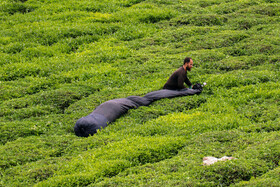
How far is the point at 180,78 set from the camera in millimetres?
17766

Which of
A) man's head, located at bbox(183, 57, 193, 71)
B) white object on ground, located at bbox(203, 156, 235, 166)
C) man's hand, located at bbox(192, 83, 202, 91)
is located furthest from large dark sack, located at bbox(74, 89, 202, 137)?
white object on ground, located at bbox(203, 156, 235, 166)

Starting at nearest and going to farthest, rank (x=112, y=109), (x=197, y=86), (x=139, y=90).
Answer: (x=112, y=109) < (x=197, y=86) < (x=139, y=90)

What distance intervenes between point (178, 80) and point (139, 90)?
2.13m

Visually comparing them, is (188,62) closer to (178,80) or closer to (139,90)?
(178,80)

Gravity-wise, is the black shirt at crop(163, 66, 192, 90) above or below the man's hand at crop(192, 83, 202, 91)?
above

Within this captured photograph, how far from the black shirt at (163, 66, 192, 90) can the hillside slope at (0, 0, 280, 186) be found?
0.89m

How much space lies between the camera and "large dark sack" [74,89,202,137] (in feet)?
49.6

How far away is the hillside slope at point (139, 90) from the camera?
11.7m

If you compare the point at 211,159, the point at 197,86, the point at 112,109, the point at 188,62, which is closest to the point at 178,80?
the point at 188,62

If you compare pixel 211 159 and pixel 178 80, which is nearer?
pixel 211 159

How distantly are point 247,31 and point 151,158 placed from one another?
15788 millimetres

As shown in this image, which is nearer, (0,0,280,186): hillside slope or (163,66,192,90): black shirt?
(0,0,280,186): hillside slope

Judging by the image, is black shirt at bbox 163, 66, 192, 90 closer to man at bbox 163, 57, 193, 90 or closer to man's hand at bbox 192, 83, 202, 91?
man at bbox 163, 57, 193, 90

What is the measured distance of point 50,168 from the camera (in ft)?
40.4
